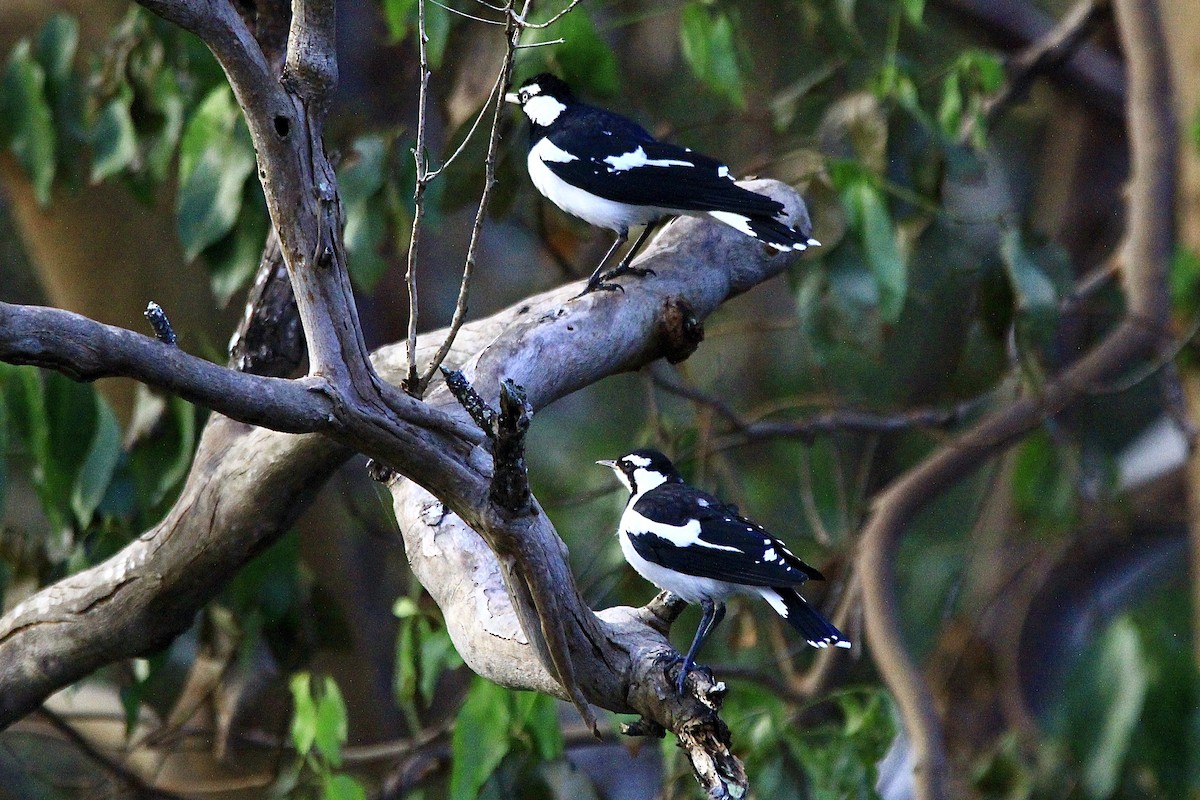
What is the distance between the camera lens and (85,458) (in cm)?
312

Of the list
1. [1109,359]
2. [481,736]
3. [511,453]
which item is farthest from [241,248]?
[1109,359]

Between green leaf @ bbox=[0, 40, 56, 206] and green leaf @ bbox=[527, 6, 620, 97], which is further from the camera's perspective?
green leaf @ bbox=[0, 40, 56, 206]

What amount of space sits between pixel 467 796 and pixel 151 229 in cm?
269

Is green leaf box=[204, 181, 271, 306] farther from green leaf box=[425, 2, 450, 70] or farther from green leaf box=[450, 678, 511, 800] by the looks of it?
green leaf box=[450, 678, 511, 800]

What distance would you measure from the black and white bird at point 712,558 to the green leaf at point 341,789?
2.81 ft

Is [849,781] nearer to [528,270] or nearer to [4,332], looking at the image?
[4,332]

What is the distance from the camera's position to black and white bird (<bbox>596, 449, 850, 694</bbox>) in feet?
7.74

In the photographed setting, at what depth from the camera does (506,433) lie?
4.94 feet

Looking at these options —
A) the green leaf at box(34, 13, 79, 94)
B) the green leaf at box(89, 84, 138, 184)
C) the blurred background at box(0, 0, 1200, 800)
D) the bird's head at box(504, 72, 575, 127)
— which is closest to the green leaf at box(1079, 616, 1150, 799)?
the blurred background at box(0, 0, 1200, 800)

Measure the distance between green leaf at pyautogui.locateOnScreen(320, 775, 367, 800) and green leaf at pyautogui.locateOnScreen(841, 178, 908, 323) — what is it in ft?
5.91

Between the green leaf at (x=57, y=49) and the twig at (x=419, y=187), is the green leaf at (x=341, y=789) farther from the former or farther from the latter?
the green leaf at (x=57, y=49)

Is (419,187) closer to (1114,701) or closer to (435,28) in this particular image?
(435,28)

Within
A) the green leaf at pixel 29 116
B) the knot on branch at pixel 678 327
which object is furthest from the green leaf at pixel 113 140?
the knot on branch at pixel 678 327

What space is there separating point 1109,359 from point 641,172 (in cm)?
269
